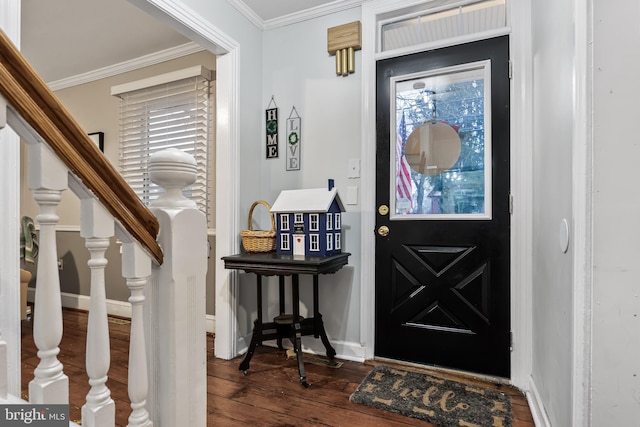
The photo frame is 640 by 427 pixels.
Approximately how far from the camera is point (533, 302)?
1.93 m

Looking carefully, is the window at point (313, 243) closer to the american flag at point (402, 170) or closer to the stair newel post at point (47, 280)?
the american flag at point (402, 170)

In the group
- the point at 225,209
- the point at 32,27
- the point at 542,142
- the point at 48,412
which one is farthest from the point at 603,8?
the point at 32,27

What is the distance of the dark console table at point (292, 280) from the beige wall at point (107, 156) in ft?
5.87

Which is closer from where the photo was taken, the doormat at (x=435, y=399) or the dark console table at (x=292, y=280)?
the doormat at (x=435, y=399)

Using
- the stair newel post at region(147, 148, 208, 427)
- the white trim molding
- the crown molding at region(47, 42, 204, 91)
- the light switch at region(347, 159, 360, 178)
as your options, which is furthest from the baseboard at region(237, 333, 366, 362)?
the crown molding at region(47, 42, 204, 91)

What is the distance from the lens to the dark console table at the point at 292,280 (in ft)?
6.63

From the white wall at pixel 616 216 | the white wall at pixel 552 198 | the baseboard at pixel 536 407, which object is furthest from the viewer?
the baseboard at pixel 536 407

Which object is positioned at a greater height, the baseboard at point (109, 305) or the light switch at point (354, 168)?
the light switch at point (354, 168)

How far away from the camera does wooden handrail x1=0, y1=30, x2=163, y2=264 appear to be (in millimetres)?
562

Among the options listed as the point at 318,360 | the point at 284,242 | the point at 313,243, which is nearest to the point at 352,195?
the point at 313,243

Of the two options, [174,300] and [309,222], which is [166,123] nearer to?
[309,222]

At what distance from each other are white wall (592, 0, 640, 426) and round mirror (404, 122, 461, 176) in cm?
116

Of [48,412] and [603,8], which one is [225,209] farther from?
[603,8]

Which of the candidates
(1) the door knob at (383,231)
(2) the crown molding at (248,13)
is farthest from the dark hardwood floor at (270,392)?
(2) the crown molding at (248,13)
